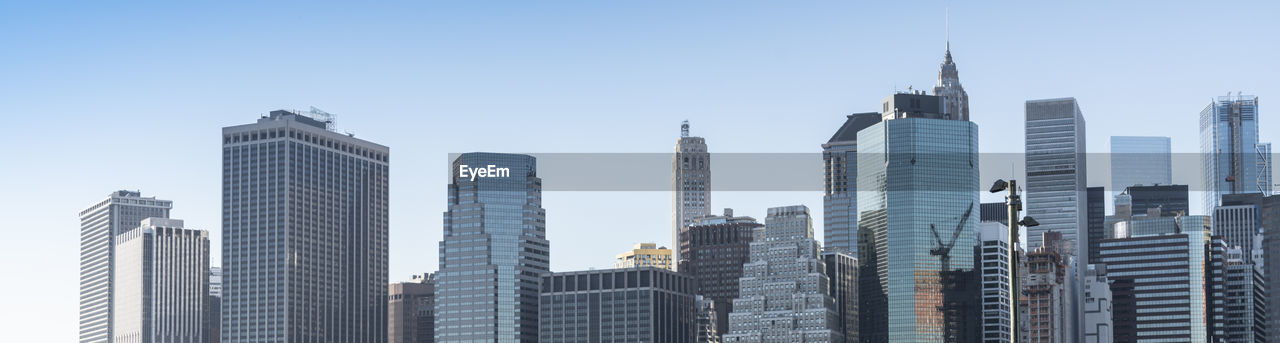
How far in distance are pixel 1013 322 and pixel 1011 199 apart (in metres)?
2.68

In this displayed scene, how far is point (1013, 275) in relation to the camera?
1563 inches

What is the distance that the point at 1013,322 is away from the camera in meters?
38.1

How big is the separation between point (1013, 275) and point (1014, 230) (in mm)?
2276

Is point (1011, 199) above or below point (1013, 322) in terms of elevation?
above

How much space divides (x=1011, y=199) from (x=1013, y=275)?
2637mm

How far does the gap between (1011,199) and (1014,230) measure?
662mm

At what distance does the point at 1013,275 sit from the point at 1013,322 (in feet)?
6.04

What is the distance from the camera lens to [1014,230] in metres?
37.7
